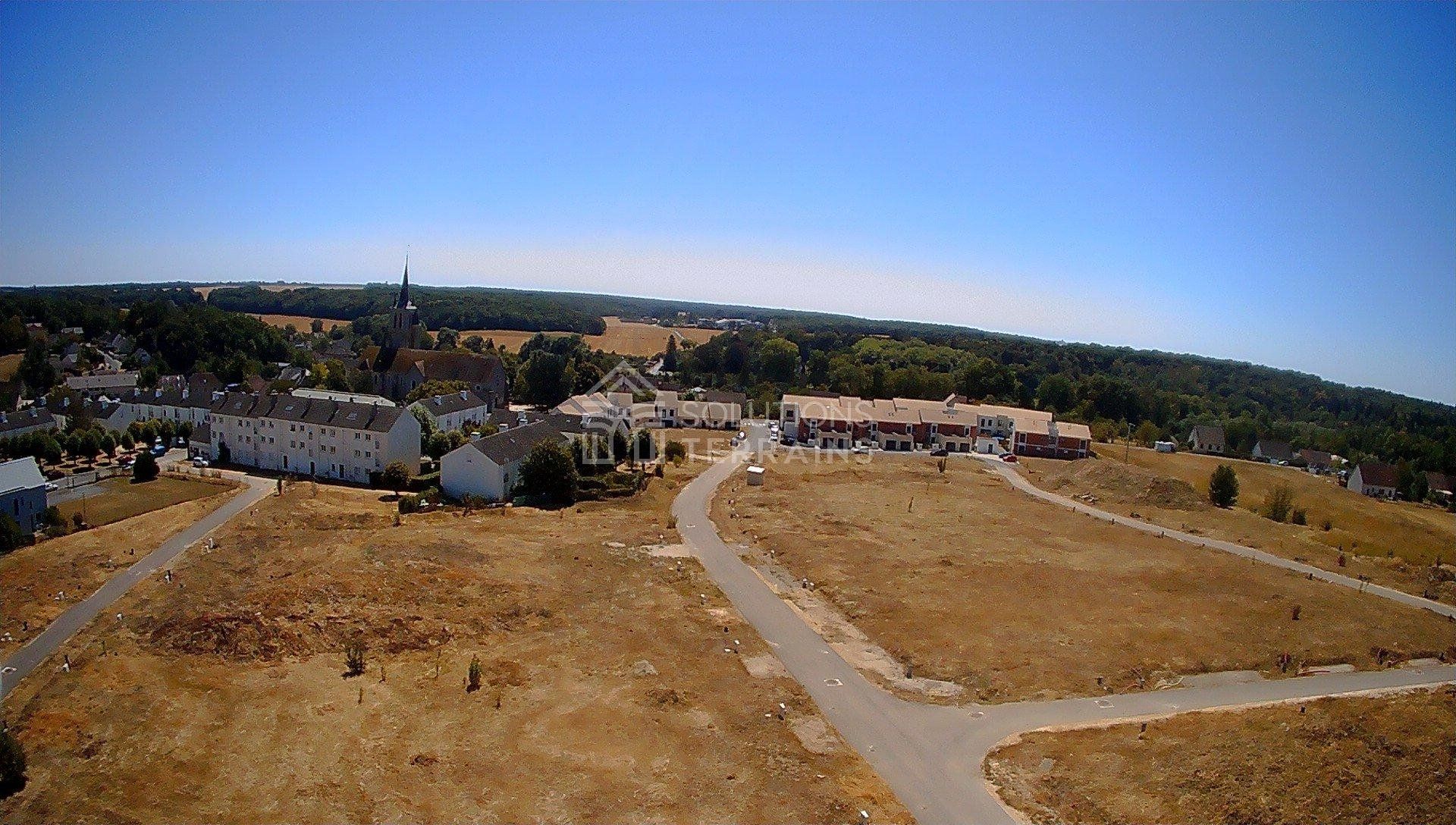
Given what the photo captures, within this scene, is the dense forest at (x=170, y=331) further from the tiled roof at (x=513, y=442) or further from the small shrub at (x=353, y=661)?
the small shrub at (x=353, y=661)

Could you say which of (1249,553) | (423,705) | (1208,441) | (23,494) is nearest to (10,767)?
(423,705)

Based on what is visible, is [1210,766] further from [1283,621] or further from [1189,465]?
[1189,465]

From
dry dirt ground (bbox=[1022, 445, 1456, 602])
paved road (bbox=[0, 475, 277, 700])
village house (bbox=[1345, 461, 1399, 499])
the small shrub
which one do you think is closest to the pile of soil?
dry dirt ground (bbox=[1022, 445, 1456, 602])

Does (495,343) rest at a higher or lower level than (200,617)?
higher

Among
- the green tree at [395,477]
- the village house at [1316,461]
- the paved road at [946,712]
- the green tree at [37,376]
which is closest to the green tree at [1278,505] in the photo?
the paved road at [946,712]

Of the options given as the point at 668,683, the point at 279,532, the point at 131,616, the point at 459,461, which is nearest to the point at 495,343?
the point at 459,461

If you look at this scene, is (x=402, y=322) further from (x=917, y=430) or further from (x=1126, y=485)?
(x=1126, y=485)
